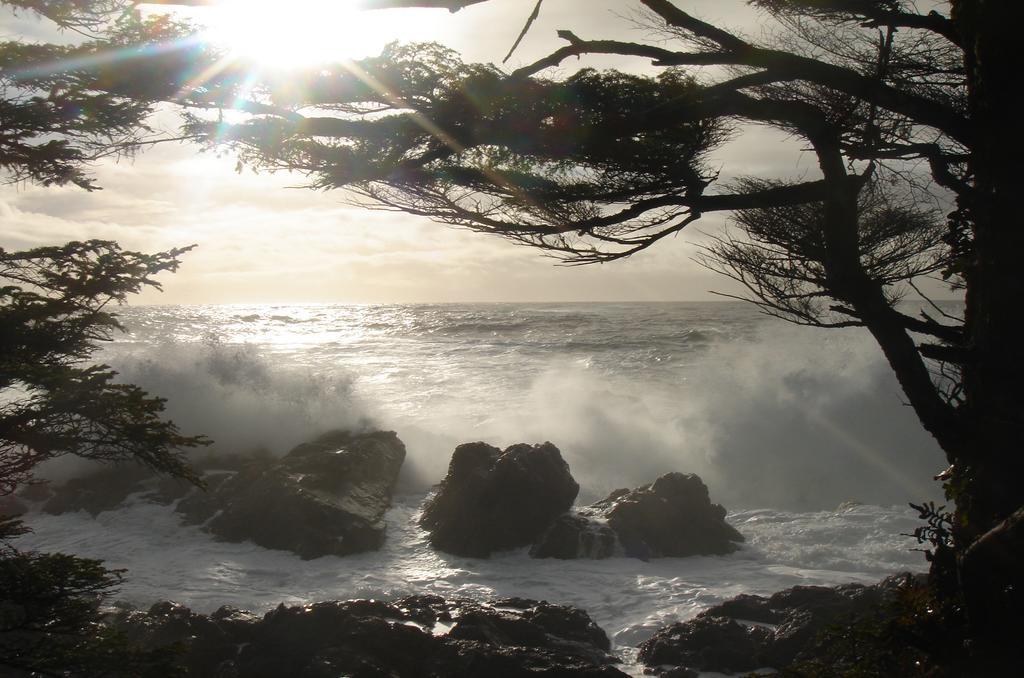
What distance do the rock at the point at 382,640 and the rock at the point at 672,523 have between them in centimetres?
390

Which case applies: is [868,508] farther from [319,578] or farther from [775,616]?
[319,578]

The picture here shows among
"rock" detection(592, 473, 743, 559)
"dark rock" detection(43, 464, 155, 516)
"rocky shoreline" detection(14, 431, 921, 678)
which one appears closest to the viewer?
"rocky shoreline" detection(14, 431, 921, 678)

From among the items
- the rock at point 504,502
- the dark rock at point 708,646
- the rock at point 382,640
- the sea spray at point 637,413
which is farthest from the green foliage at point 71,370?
the sea spray at point 637,413

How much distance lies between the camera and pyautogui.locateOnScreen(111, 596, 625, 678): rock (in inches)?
286

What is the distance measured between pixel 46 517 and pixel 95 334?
10724mm

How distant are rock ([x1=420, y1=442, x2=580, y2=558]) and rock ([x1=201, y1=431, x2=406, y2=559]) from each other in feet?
4.26

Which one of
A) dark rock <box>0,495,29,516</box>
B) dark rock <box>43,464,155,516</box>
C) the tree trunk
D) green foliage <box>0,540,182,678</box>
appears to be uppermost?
the tree trunk

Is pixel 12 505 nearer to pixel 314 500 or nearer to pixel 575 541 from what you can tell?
pixel 314 500

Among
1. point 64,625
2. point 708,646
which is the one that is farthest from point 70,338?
point 708,646

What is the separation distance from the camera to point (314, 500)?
12.9m

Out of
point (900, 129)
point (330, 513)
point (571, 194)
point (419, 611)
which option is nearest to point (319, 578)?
point (330, 513)

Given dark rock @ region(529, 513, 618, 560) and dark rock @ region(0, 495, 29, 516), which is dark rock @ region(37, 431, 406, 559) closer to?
dark rock @ region(0, 495, 29, 516)

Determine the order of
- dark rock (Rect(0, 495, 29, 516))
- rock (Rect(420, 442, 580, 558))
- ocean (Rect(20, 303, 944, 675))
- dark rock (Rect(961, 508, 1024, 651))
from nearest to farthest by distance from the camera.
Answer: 1. dark rock (Rect(961, 508, 1024, 651))
2. ocean (Rect(20, 303, 944, 675))
3. rock (Rect(420, 442, 580, 558))
4. dark rock (Rect(0, 495, 29, 516))

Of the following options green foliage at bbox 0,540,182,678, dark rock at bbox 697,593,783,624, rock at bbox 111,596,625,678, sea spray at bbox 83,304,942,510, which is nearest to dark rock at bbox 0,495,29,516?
sea spray at bbox 83,304,942,510
